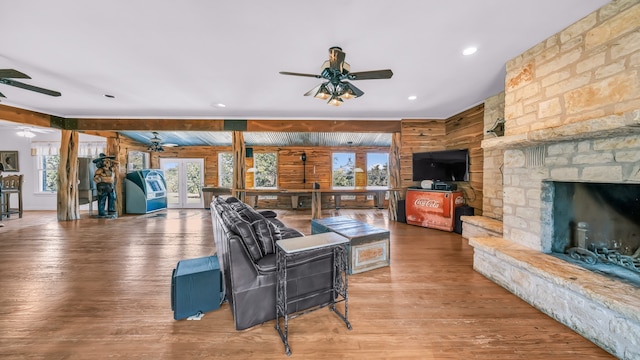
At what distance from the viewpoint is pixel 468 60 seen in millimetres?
2791

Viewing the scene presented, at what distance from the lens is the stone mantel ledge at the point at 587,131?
1477 mm

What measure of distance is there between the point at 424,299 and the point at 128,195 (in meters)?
8.04

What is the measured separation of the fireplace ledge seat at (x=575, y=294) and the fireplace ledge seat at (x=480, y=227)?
1096 mm

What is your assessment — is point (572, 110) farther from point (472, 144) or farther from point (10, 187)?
point (10, 187)

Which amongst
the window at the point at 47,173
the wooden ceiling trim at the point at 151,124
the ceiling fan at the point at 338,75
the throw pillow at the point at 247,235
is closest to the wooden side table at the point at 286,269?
the throw pillow at the point at 247,235

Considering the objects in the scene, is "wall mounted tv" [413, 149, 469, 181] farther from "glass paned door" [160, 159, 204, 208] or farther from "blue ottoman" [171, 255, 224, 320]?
"glass paned door" [160, 159, 204, 208]

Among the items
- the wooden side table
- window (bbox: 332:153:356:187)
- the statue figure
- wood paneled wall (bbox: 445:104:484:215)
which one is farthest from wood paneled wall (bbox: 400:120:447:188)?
the statue figure

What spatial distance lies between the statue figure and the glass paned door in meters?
1.88

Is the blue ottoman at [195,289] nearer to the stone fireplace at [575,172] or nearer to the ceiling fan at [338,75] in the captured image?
the ceiling fan at [338,75]

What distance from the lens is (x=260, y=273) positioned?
1805mm

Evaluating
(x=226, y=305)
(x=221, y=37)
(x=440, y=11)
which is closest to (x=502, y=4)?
(x=440, y=11)

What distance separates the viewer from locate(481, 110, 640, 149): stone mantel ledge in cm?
148

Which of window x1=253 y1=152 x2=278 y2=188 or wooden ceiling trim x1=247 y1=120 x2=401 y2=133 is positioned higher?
wooden ceiling trim x1=247 y1=120 x2=401 y2=133

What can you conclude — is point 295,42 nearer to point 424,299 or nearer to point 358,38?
point 358,38
